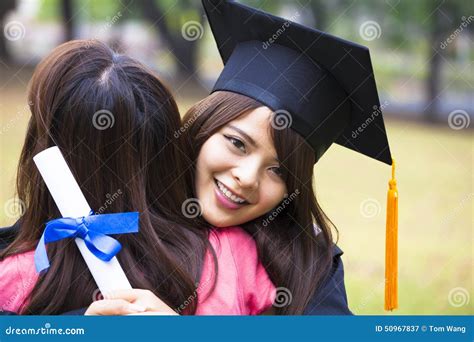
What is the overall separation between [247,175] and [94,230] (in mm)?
401

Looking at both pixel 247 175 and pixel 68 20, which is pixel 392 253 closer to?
pixel 247 175

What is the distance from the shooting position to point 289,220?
2389mm

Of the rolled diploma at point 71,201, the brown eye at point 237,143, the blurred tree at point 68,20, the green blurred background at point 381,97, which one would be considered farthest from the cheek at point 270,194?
the blurred tree at point 68,20

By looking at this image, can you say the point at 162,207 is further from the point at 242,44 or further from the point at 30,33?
the point at 30,33

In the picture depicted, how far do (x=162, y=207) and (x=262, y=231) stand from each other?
0.29m

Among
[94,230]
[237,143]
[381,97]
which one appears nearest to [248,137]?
[237,143]

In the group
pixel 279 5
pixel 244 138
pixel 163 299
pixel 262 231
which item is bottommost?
pixel 163 299

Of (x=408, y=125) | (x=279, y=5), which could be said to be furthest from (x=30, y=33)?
(x=408, y=125)

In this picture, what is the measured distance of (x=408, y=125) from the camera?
36.7ft

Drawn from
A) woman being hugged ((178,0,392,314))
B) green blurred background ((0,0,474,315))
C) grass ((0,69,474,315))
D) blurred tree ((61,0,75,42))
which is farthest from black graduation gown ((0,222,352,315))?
blurred tree ((61,0,75,42))

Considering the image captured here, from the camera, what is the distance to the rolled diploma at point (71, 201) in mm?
2096

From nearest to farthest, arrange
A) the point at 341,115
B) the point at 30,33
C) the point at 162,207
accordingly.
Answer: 1. the point at 162,207
2. the point at 341,115
3. the point at 30,33

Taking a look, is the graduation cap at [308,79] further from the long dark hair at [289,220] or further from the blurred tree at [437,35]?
the blurred tree at [437,35]

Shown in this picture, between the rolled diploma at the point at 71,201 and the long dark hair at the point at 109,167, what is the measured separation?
0.05m
